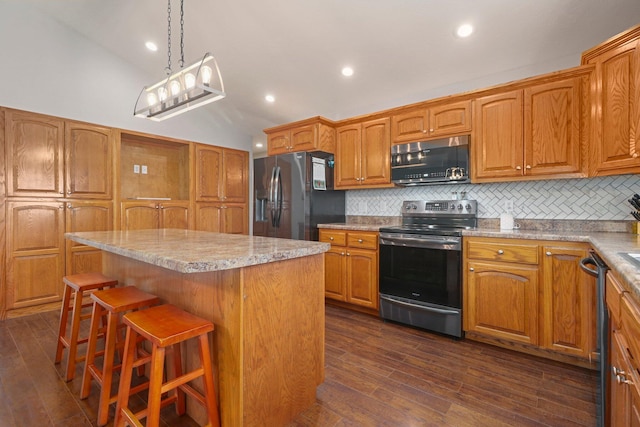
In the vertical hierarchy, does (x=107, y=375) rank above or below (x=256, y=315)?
below

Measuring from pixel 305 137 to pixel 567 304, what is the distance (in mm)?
3020

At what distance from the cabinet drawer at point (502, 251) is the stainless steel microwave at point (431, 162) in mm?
710

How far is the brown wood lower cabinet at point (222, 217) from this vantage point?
192 inches

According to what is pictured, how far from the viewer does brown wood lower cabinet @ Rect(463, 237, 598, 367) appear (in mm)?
2096

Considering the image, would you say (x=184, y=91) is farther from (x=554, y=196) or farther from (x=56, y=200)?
(x=554, y=196)

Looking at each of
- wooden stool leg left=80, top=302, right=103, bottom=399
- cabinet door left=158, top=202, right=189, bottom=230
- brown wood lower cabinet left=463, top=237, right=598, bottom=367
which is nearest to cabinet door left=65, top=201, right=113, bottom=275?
cabinet door left=158, top=202, right=189, bottom=230

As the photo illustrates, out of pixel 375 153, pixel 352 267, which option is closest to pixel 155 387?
pixel 352 267

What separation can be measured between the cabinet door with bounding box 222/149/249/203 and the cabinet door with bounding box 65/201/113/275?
180 cm

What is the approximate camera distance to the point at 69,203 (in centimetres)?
352

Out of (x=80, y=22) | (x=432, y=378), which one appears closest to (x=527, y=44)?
(x=432, y=378)

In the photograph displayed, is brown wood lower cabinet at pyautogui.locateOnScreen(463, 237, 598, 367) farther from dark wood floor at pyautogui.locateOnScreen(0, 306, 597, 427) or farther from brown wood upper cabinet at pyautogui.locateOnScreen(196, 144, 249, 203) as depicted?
brown wood upper cabinet at pyautogui.locateOnScreen(196, 144, 249, 203)

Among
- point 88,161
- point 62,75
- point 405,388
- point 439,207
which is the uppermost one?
point 62,75

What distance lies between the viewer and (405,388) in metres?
1.86

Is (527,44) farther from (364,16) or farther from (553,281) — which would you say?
(553,281)
